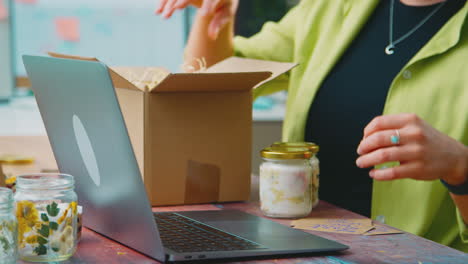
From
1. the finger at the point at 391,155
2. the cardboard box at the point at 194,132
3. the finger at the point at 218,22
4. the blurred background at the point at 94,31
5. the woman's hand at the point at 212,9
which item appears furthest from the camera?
the blurred background at the point at 94,31

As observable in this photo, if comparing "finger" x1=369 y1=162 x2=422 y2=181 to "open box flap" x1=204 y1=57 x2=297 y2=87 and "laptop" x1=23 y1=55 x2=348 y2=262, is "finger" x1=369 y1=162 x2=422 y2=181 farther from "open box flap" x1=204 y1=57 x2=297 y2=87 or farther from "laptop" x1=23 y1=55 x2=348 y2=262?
"open box flap" x1=204 y1=57 x2=297 y2=87

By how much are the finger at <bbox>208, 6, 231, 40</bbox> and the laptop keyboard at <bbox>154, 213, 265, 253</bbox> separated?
1.92 feet

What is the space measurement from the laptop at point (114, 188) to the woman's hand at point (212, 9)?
17.2 inches

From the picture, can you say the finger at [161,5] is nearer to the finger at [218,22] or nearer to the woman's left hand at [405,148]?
the finger at [218,22]

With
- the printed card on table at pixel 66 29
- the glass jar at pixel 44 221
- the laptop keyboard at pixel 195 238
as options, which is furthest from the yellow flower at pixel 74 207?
the printed card on table at pixel 66 29

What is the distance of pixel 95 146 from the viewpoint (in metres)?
0.89

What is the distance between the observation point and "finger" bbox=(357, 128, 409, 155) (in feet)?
3.33

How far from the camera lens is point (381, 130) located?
102cm

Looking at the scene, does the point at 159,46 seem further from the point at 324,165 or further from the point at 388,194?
the point at 388,194

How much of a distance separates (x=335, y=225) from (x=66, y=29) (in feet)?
6.54

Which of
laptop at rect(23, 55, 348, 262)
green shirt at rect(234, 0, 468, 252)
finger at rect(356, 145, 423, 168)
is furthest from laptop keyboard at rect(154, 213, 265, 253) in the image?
green shirt at rect(234, 0, 468, 252)

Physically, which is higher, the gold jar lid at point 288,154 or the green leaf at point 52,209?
the gold jar lid at point 288,154

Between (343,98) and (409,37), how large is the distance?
19 centimetres

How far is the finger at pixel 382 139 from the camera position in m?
1.01
